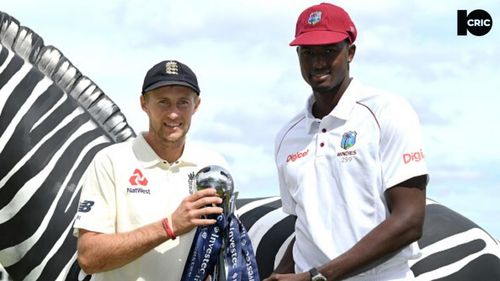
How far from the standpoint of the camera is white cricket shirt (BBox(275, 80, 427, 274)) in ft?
15.8

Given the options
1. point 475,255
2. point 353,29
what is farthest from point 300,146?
point 475,255

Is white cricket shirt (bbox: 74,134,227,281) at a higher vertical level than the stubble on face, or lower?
lower

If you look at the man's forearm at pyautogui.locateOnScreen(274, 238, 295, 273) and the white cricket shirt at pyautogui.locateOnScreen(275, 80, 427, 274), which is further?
the man's forearm at pyautogui.locateOnScreen(274, 238, 295, 273)

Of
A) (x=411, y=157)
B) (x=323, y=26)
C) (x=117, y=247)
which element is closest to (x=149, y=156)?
(x=117, y=247)

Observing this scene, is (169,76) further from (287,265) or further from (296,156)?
(287,265)

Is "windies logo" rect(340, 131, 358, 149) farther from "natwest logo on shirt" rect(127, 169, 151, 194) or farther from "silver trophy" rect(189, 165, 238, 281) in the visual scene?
"natwest logo on shirt" rect(127, 169, 151, 194)

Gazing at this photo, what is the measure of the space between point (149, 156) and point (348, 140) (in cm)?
107

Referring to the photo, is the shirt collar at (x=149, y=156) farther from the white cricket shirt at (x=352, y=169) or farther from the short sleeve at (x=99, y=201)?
the white cricket shirt at (x=352, y=169)

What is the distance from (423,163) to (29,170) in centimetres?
322

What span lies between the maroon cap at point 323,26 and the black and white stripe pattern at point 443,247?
156cm

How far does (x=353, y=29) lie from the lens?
5.11m

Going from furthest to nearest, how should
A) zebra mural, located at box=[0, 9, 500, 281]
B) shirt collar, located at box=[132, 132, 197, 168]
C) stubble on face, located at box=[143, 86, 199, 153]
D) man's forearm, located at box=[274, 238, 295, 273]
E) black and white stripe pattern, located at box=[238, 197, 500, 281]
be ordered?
zebra mural, located at box=[0, 9, 500, 281] → black and white stripe pattern, located at box=[238, 197, 500, 281] → man's forearm, located at box=[274, 238, 295, 273] → shirt collar, located at box=[132, 132, 197, 168] → stubble on face, located at box=[143, 86, 199, 153]

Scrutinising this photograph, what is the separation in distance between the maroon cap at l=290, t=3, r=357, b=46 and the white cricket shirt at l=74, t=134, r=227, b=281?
0.90 meters

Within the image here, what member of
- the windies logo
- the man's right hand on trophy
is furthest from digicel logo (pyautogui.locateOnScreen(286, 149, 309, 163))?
the man's right hand on trophy
